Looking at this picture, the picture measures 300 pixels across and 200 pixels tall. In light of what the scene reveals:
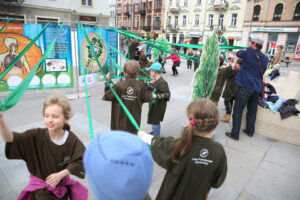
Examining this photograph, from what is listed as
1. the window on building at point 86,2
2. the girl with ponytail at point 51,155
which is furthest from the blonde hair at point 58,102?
the window on building at point 86,2

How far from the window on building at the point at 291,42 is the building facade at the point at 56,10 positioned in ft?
82.1

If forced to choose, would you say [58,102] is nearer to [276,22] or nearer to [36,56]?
[36,56]

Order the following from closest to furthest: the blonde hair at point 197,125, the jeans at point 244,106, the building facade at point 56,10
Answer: the blonde hair at point 197,125 → the jeans at point 244,106 → the building facade at point 56,10

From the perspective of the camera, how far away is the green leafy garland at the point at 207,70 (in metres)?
3.60

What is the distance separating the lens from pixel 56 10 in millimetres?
18297

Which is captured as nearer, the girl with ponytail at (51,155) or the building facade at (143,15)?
the girl with ponytail at (51,155)

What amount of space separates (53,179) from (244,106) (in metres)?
3.82

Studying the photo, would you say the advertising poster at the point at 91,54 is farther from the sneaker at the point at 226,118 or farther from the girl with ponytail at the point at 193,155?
the girl with ponytail at the point at 193,155

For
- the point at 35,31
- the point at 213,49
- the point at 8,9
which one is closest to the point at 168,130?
the point at 213,49

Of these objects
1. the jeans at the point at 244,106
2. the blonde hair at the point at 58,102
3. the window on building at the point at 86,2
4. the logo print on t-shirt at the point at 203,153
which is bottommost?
the jeans at the point at 244,106

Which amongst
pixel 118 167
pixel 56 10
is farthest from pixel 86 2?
pixel 118 167

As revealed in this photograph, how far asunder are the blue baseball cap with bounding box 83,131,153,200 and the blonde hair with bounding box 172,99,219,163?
72 cm

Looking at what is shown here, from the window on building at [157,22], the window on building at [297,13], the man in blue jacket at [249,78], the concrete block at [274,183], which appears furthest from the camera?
the window on building at [157,22]

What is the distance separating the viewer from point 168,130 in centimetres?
458
